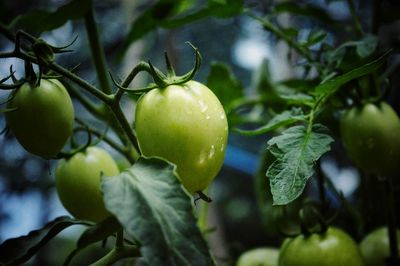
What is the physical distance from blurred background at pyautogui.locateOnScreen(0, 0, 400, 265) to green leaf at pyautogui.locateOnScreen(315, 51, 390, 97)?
26 centimetres

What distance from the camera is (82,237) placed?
387 mm

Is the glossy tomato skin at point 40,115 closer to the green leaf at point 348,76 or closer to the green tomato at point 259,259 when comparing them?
the green leaf at point 348,76

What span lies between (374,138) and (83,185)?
0.28 m

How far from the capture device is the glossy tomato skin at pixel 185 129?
1.14ft

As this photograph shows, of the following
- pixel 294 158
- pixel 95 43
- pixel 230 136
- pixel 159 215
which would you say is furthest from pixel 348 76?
pixel 230 136

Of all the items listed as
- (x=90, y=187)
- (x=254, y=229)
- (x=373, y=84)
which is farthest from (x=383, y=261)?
(x=254, y=229)

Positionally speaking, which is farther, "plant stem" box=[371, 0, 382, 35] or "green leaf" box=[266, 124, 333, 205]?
"plant stem" box=[371, 0, 382, 35]

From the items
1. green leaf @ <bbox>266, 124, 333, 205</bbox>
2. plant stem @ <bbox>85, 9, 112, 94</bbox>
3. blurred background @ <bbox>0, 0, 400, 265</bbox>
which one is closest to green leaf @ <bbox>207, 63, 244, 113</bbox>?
blurred background @ <bbox>0, 0, 400, 265</bbox>

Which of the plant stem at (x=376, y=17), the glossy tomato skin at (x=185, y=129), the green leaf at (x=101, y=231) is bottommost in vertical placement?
the plant stem at (x=376, y=17)

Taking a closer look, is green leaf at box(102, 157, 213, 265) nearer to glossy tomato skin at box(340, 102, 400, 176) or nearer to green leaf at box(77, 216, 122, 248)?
green leaf at box(77, 216, 122, 248)

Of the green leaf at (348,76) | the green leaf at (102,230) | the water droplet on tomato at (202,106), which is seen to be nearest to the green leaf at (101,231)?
the green leaf at (102,230)

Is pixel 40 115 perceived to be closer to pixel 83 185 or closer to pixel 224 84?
pixel 83 185

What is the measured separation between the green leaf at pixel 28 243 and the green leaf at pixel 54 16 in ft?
0.71

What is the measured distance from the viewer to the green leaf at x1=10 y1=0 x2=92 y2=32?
1.71ft
